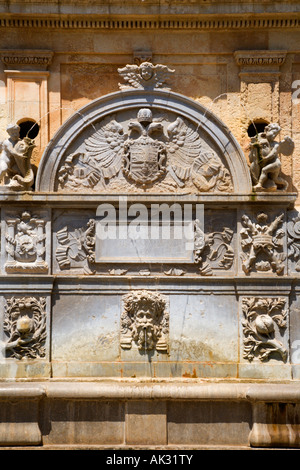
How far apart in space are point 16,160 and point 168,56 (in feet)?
6.64

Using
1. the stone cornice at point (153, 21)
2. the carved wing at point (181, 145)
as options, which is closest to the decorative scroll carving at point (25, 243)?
the carved wing at point (181, 145)

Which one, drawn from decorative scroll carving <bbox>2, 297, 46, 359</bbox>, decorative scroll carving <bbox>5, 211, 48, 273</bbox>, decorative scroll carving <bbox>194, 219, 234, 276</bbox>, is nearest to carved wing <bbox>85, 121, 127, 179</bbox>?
decorative scroll carving <bbox>5, 211, 48, 273</bbox>

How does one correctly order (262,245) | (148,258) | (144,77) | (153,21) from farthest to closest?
(153,21)
(144,77)
(148,258)
(262,245)

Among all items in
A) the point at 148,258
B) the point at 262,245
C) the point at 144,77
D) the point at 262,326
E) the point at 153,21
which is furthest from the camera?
the point at 153,21

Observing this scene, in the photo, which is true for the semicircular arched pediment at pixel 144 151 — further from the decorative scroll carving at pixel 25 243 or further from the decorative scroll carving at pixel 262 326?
the decorative scroll carving at pixel 262 326

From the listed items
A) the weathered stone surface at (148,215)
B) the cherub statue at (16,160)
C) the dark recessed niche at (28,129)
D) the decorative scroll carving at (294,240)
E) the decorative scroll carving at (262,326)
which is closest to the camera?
the weathered stone surface at (148,215)

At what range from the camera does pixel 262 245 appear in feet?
31.7

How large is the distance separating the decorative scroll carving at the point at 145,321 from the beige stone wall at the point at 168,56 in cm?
188

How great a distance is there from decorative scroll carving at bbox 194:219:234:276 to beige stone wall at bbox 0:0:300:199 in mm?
949

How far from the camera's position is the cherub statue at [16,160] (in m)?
9.67

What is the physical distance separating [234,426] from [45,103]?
12.9 ft

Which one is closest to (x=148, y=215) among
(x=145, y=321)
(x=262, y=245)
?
(x=145, y=321)

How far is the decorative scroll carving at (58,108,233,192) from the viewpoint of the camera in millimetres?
9859

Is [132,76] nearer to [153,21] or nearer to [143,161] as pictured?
[153,21]
